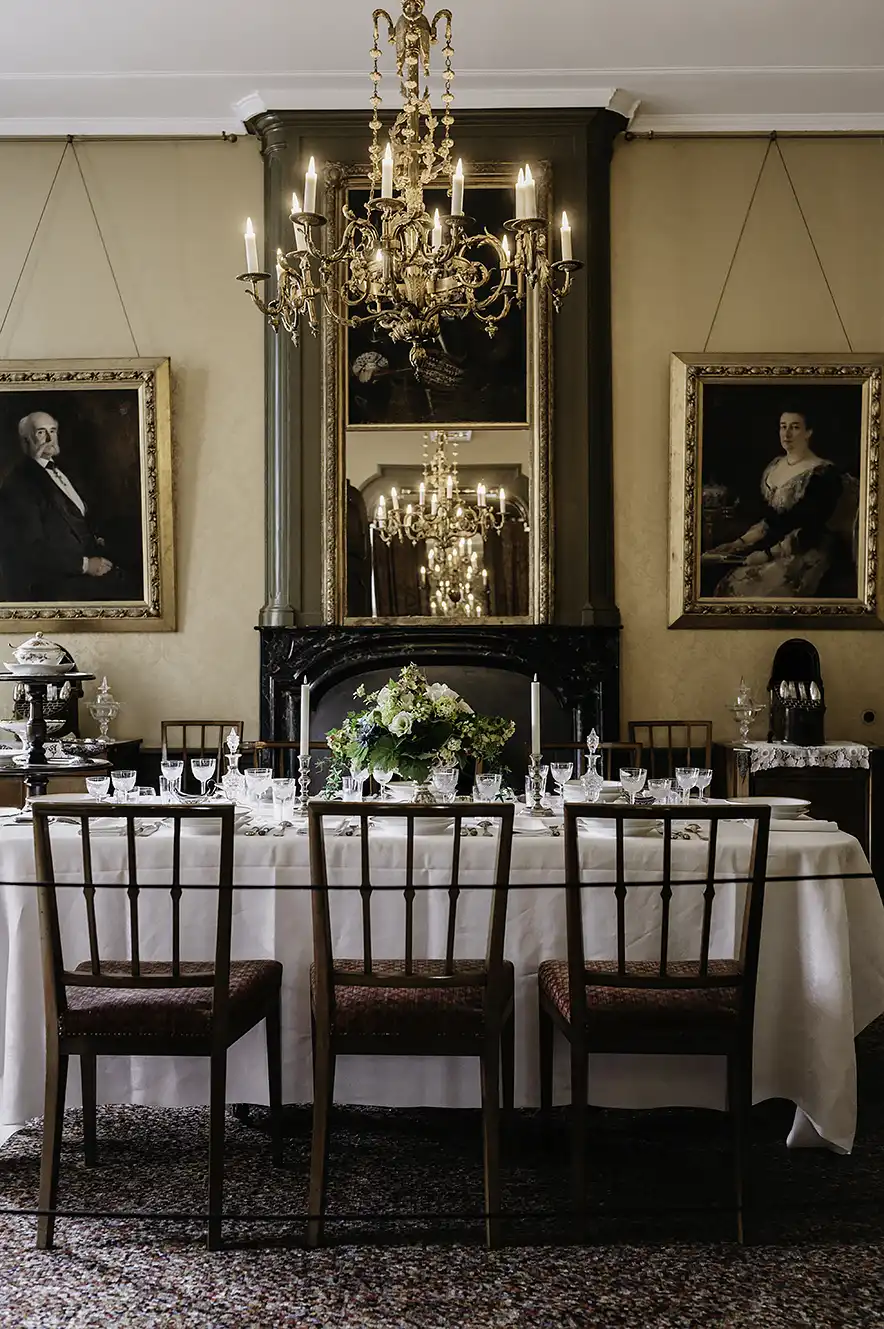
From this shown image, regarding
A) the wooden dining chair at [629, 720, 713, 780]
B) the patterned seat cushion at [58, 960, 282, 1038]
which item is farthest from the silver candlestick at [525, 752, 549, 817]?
the wooden dining chair at [629, 720, 713, 780]

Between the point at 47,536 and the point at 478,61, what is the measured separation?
3436 mm

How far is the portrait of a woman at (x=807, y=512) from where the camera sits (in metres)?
6.28

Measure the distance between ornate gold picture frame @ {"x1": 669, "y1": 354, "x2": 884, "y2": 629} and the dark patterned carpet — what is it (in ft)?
11.1

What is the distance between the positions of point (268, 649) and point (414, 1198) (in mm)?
3662

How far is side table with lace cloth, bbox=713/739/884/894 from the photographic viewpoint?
5.72m

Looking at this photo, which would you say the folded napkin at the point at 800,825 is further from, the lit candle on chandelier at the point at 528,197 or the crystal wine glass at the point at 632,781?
the lit candle on chandelier at the point at 528,197

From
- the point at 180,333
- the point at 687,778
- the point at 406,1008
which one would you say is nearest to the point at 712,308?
the point at 180,333

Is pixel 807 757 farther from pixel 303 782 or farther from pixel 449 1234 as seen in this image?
pixel 449 1234

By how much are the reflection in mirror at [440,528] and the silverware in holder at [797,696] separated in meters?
1.42

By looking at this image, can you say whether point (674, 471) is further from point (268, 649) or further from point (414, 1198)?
point (414, 1198)

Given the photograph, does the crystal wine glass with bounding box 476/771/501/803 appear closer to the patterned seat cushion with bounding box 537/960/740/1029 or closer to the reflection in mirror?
the patterned seat cushion with bounding box 537/960/740/1029

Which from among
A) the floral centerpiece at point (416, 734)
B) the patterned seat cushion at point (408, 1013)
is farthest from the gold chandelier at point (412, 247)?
the patterned seat cushion at point (408, 1013)

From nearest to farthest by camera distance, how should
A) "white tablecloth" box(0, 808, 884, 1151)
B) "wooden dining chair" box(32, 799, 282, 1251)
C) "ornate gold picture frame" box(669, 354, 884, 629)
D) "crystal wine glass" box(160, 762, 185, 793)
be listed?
"wooden dining chair" box(32, 799, 282, 1251) → "white tablecloth" box(0, 808, 884, 1151) → "crystal wine glass" box(160, 762, 185, 793) → "ornate gold picture frame" box(669, 354, 884, 629)

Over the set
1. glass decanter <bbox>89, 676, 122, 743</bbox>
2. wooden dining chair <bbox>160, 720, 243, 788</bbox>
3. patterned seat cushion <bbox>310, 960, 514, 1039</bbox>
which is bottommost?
patterned seat cushion <bbox>310, 960, 514, 1039</bbox>
